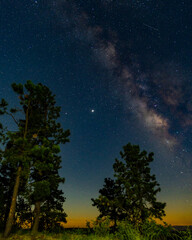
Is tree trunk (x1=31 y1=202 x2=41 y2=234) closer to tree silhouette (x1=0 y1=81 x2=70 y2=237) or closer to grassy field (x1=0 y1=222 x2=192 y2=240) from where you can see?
tree silhouette (x1=0 y1=81 x2=70 y2=237)

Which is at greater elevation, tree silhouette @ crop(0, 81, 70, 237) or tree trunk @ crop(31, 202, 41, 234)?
tree silhouette @ crop(0, 81, 70, 237)

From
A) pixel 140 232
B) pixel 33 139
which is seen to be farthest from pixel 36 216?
pixel 140 232

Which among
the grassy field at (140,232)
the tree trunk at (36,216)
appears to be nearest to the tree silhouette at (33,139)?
the tree trunk at (36,216)

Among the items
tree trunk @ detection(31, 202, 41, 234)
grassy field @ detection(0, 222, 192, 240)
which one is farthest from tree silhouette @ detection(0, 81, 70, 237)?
grassy field @ detection(0, 222, 192, 240)

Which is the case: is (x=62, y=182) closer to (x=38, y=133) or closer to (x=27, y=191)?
(x=27, y=191)

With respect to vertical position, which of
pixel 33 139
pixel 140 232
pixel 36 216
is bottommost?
pixel 140 232

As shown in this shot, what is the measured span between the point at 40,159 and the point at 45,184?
103 inches

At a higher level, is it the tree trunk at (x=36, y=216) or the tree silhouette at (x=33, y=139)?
the tree silhouette at (x=33, y=139)

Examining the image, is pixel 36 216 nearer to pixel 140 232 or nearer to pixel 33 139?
pixel 33 139

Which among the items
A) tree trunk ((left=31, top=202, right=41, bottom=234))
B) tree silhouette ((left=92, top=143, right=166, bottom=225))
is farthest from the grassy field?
tree silhouette ((left=92, top=143, right=166, bottom=225))

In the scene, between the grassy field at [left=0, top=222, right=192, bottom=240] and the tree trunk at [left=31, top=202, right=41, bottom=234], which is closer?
the grassy field at [left=0, top=222, right=192, bottom=240]

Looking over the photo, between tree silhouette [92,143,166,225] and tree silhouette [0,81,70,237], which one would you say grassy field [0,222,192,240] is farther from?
tree silhouette [92,143,166,225]

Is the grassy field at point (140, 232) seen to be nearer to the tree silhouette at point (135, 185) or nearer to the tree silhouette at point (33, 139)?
the tree silhouette at point (33, 139)

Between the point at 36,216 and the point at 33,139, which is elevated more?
the point at 33,139
